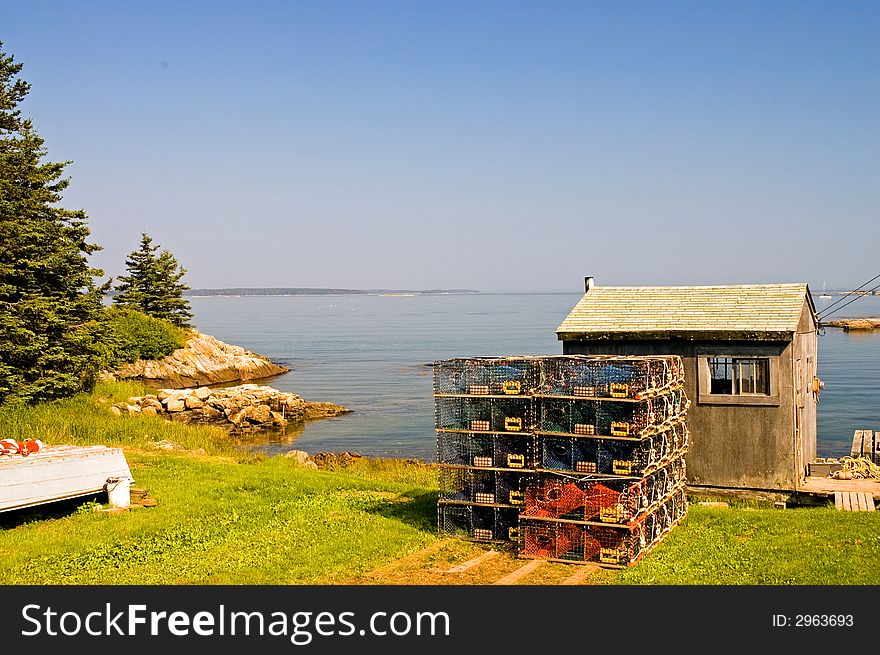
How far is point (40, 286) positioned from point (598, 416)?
24417 millimetres

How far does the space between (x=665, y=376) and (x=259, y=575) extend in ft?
23.9

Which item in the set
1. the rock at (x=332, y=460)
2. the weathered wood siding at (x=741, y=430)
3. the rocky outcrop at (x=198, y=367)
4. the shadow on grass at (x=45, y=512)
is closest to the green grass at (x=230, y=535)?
the shadow on grass at (x=45, y=512)

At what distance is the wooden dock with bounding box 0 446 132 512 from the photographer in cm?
1534

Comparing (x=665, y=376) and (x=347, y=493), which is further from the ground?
(x=665, y=376)

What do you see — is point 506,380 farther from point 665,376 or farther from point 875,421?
point 875,421

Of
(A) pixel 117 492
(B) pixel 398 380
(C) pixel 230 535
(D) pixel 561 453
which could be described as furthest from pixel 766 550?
(B) pixel 398 380

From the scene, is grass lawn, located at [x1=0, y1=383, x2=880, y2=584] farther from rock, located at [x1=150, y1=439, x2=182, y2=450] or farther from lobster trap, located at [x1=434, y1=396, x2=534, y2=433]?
rock, located at [x1=150, y1=439, x2=182, y2=450]

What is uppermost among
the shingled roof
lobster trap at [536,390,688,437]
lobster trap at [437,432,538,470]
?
the shingled roof

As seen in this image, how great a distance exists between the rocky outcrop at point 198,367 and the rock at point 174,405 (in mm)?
8286

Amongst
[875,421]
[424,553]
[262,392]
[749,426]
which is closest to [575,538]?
[424,553]

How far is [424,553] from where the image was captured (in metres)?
14.5

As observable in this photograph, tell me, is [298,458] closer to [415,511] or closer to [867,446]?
[415,511]

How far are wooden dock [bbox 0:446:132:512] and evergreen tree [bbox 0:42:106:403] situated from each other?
13848 mm

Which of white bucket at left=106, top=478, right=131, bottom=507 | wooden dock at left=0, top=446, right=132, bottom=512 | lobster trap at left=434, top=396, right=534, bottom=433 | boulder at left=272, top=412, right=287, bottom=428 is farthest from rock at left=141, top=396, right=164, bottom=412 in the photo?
lobster trap at left=434, top=396, right=534, bottom=433
